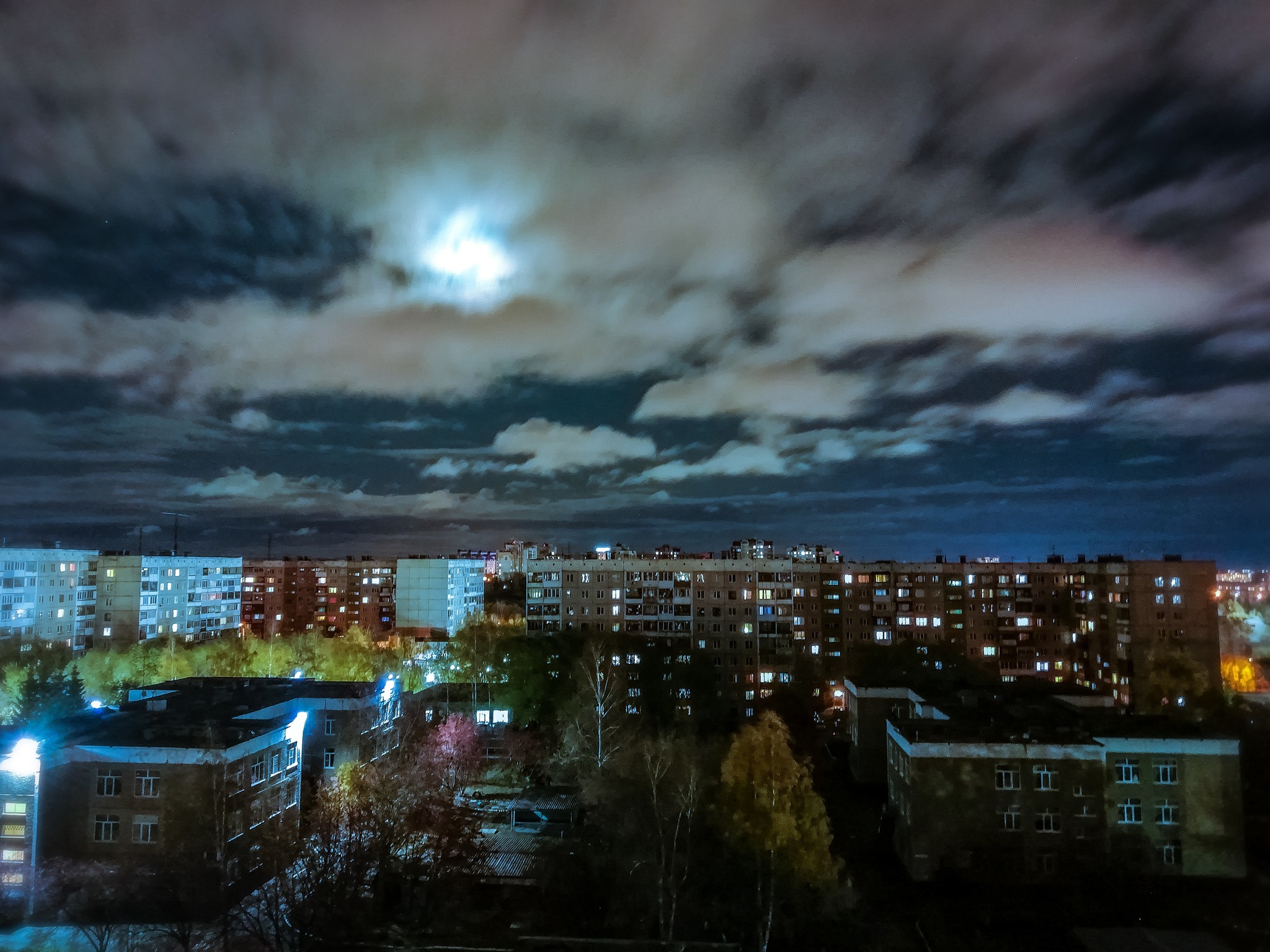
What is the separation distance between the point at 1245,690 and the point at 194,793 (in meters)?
60.7

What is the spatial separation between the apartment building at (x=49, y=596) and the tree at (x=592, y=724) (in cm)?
3629

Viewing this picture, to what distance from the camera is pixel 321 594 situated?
83438 millimetres

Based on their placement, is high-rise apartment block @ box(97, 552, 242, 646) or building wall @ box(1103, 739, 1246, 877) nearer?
building wall @ box(1103, 739, 1246, 877)

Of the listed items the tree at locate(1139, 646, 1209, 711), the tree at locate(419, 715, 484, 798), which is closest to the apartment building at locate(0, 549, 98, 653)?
the tree at locate(419, 715, 484, 798)

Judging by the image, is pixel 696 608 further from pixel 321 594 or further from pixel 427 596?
pixel 321 594

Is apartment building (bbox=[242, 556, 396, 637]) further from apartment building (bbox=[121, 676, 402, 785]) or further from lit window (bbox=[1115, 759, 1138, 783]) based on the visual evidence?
lit window (bbox=[1115, 759, 1138, 783])

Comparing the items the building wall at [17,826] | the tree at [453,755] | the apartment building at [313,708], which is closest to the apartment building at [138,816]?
the building wall at [17,826]

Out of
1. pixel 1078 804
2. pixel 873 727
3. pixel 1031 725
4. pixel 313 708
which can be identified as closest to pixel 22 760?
pixel 313 708

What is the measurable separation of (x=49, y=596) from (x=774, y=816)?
5662 centimetres

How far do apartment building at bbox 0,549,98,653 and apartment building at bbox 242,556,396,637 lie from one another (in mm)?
25766

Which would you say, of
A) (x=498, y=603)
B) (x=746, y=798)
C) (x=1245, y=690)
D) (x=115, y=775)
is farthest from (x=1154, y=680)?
(x=498, y=603)

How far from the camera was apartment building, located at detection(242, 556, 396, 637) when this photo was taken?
82.3m

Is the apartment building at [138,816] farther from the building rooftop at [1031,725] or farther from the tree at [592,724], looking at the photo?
the building rooftop at [1031,725]

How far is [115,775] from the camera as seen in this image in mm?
19984
